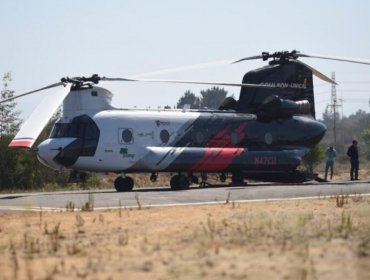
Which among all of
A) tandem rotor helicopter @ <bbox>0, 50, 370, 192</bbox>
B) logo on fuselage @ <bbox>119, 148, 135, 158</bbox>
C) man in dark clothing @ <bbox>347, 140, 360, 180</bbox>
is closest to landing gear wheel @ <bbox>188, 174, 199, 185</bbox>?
tandem rotor helicopter @ <bbox>0, 50, 370, 192</bbox>

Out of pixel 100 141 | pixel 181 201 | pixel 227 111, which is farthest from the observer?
pixel 227 111

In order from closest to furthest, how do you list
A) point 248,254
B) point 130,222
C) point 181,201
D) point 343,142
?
point 248,254, point 130,222, point 181,201, point 343,142

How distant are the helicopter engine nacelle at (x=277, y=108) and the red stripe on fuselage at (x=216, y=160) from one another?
269 cm

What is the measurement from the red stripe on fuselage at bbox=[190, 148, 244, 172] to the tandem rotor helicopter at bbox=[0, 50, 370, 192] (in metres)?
0.04

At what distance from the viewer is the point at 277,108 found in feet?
92.4

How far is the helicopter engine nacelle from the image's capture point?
28.2 metres

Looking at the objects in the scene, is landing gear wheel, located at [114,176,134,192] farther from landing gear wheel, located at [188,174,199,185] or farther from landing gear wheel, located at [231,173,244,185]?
landing gear wheel, located at [231,173,244,185]

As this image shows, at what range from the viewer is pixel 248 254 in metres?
8.60

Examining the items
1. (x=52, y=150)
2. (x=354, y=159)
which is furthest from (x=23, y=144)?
(x=354, y=159)

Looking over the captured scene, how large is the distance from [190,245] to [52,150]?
14.3 metres

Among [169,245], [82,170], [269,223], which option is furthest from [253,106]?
[169,245]

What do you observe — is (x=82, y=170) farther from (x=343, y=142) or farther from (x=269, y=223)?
(x=343, y=142)

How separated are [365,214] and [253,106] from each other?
16.1 meters

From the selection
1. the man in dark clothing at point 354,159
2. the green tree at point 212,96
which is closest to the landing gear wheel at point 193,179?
the man in dark clothing at point 354,159
